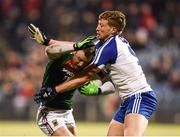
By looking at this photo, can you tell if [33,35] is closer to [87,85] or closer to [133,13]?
[87,85]

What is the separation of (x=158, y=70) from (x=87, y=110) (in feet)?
7.05

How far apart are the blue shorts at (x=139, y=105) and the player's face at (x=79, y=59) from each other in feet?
2.26

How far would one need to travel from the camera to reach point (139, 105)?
27.3 ft

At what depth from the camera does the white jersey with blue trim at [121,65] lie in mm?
8266

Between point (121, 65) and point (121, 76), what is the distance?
0.46 ft

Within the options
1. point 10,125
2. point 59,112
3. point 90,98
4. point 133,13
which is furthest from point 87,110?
point 59,112

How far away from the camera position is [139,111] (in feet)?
27.2

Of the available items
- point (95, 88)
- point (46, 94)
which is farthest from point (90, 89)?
point (46, 94)

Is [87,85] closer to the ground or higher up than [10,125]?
higher up

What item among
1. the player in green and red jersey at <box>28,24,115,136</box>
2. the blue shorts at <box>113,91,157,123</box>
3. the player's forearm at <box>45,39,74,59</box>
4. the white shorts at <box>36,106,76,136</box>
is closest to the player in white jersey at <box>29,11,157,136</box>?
the blue shorts at <box>113,91,157,123</box>

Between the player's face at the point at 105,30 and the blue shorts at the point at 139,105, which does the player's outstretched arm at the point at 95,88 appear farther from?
the player's face at the point at 105,30

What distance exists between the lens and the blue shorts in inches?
327

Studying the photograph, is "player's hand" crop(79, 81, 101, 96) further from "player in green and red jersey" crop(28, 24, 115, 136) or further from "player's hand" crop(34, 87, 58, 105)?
"player's hand" crop(34, 87, 58, 105)

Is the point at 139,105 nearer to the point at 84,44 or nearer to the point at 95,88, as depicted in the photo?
the point at 95,88
